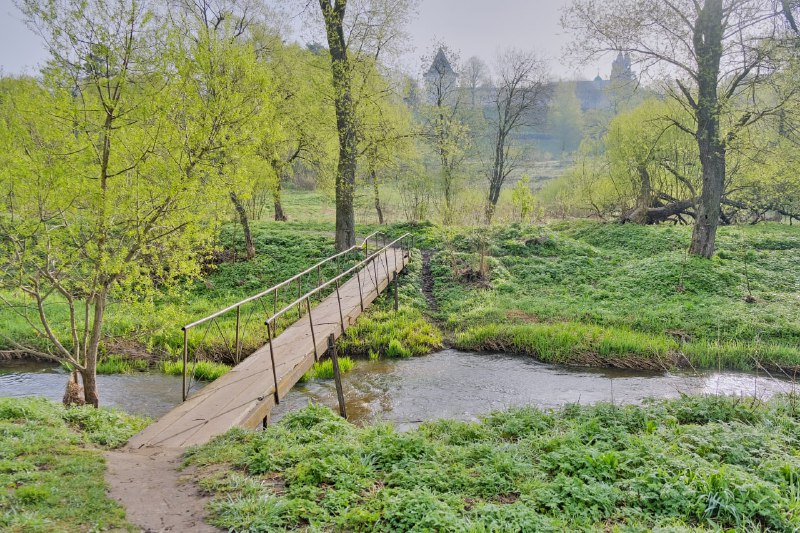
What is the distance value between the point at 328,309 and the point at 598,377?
A: 6294mm

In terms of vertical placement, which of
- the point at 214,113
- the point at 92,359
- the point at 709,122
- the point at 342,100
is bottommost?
the point at 92,359

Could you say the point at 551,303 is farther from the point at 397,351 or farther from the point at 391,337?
the point at 397,351

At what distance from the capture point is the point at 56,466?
14.4 feet

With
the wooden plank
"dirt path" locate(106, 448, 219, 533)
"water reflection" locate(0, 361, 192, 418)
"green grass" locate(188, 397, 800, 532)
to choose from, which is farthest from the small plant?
"dirt path" locate(106, 448, 219, 533)

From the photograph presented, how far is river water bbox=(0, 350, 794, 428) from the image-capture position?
345 inches

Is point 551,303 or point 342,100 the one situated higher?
point 342,100

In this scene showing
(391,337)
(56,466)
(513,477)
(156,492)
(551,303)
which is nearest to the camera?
(156,492)

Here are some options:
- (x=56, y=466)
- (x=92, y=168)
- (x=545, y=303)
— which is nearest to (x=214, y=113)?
(x=92, y=168)

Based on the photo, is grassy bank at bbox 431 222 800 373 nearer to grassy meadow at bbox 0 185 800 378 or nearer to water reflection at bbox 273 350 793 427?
grassy meadow at bbox 0 185 800 378

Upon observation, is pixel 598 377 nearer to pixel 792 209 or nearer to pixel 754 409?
pixel 754 409

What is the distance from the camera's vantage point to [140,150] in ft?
22.7

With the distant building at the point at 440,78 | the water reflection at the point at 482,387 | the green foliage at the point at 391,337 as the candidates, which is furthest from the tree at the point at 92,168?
the distant building at the point at 440,78

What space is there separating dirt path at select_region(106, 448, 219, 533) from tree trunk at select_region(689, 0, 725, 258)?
650 inches

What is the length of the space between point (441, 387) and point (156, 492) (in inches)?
253
